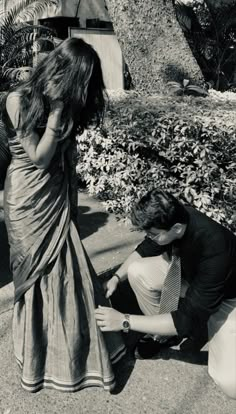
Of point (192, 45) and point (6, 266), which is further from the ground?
point (192, 45)

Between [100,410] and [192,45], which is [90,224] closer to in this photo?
[100,410]

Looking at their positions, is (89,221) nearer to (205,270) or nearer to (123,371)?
(123,371)

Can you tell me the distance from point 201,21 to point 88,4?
3.30 metres

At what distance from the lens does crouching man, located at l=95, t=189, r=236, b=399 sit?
2.07 metres

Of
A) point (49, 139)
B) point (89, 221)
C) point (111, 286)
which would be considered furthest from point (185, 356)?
point (89, 221)

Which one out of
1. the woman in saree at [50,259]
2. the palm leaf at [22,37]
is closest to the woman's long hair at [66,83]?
the woman in saree at [50,259]

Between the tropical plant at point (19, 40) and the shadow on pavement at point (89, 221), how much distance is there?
4119 millimetres

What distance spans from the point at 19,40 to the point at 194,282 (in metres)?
7.92

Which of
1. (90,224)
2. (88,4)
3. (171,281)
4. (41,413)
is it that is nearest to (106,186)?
(90,224)

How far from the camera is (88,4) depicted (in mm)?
10195

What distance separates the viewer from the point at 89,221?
15.4ft

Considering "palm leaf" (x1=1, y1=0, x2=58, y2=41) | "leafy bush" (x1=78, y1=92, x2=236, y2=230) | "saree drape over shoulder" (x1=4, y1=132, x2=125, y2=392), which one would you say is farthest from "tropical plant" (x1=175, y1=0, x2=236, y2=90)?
"saree drape over shoulder" (x1=4, y1=132, x2=125, y2=392)

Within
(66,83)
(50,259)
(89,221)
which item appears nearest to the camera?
(66,83)

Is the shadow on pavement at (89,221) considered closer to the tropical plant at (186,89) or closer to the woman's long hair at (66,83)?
the tropical plant at (186,89)
